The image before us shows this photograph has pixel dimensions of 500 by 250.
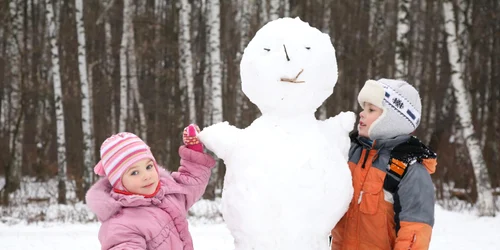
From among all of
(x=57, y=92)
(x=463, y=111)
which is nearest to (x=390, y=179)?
(x=463, y=111)

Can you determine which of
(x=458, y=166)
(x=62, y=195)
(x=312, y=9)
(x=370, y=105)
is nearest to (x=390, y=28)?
(x=312, y=9)

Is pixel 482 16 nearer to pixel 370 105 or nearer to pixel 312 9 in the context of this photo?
pixel 312 9

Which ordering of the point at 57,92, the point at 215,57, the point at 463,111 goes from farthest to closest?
the point at 57,92
the point at 215,57
the point at 463,111

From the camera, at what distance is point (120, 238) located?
2.24 meters

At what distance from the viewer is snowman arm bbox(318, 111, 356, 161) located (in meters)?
2.47

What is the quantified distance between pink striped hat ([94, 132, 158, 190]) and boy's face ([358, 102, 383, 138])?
1.17 m

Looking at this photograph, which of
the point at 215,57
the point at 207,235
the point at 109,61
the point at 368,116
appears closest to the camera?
the point at 368,116

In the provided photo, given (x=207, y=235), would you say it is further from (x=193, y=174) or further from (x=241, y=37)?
(x=241, y=37)

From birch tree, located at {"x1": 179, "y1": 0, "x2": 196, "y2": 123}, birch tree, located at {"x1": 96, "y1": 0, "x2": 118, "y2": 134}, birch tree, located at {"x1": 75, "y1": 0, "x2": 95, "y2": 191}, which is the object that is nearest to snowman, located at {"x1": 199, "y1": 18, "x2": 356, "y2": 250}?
birch tree, located at {"x1": 179, "y1": 0, "x2": 196, "y2": 123}

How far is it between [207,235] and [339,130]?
3.89 m

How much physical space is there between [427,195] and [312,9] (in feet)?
35.3

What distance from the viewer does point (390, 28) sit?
13359 mm

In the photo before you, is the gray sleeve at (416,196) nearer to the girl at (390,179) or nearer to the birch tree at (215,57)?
the girl at (390,179)

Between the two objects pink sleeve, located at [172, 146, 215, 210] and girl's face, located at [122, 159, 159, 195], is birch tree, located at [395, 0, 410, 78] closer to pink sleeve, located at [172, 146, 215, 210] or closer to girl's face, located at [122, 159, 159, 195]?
pink sleeve, located at [172, 146, 215, 210]
